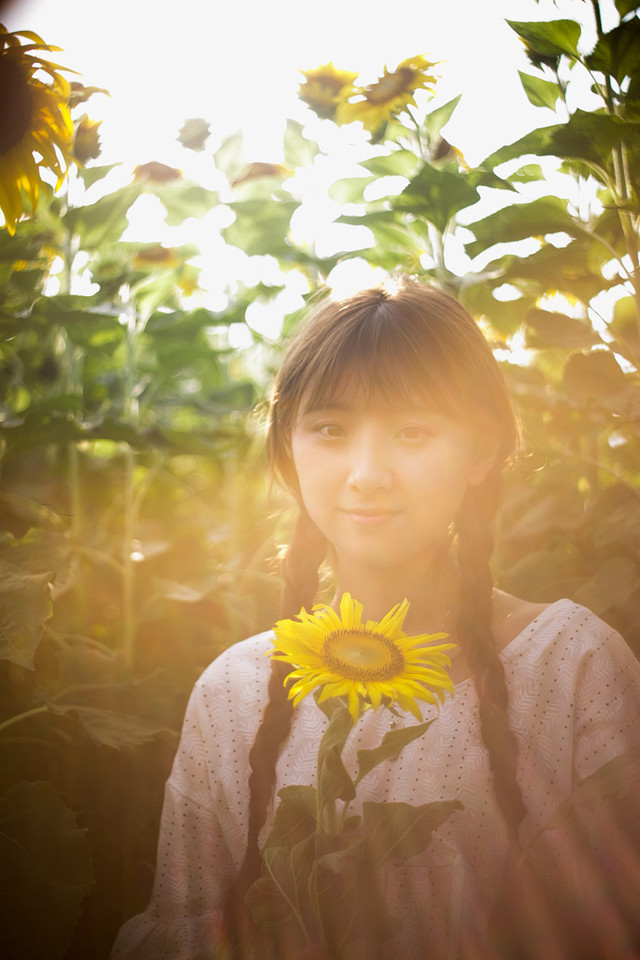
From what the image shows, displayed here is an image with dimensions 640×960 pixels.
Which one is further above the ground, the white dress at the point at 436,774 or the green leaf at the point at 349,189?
the green leaf at the point at 349,189

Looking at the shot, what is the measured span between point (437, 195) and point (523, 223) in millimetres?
163

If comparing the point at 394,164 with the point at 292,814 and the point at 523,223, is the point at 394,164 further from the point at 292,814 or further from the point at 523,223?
the point at 292,814

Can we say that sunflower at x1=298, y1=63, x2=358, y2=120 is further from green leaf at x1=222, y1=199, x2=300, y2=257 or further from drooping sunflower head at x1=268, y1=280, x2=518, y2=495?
drooping sunflower head at x1=268, y1=280, x2=518, y2=495

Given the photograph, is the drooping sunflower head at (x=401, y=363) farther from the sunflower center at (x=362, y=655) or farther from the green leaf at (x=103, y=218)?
the green leaf at (x=103, y=218)

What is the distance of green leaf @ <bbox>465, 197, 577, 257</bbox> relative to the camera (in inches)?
38.8

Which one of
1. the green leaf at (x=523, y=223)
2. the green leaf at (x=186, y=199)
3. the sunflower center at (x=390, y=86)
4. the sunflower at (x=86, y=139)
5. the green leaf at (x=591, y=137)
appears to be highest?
the green leaf at (x=186, y=199)

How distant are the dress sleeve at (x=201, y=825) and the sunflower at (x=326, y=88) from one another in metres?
0.92

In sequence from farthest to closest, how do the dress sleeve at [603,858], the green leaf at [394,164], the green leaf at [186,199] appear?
the green leaf at [186,199]
the green leaf at [394,164]
the dress sleeve at [603,858]

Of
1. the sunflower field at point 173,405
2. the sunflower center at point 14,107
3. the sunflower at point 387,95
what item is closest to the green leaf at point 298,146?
the sunflower field at point 173,405

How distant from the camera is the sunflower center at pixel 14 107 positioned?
0.92m

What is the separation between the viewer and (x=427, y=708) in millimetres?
967

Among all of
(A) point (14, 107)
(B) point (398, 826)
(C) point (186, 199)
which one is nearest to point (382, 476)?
(B) point (398, 826)

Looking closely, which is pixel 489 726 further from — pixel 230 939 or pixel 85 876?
pixel 85 876

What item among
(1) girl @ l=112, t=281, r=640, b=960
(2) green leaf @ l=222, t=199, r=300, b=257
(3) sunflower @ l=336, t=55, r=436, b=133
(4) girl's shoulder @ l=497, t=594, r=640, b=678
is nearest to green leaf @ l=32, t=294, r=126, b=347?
(2) green leaf @ l=222, t=199, r=300, b=257
